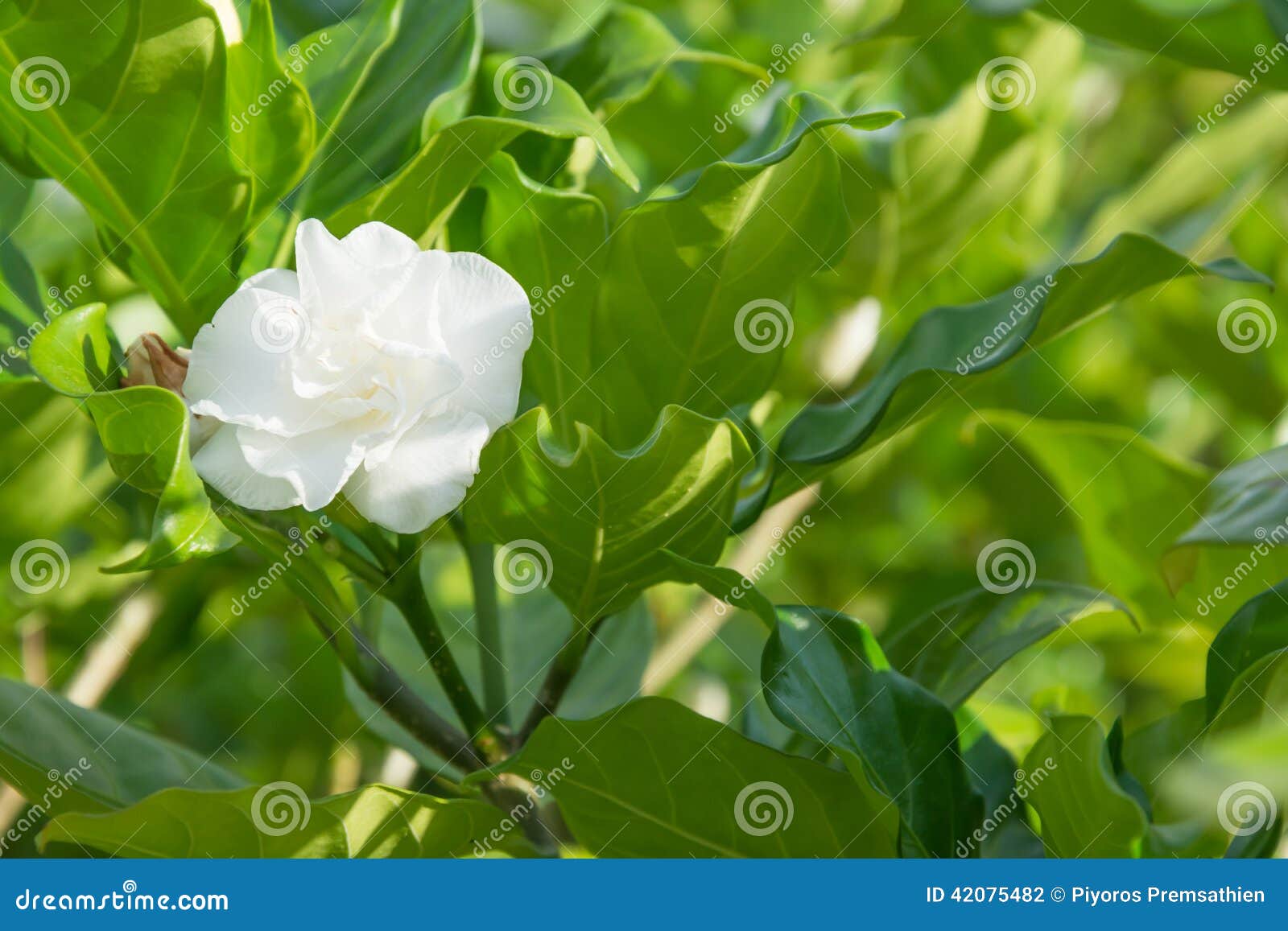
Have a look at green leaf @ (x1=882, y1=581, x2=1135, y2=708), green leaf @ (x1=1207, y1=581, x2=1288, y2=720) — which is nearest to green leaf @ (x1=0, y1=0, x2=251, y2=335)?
green leaf @ (x1=882, y1=581, x2=1135, y2=708)

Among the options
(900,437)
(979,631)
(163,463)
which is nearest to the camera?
(163,463)

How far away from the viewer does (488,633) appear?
1.04m

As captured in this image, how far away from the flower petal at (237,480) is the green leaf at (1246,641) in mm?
678

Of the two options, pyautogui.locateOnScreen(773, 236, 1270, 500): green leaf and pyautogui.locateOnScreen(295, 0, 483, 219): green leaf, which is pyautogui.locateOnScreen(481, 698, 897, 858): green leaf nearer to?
pyautogui.locateOnScreen(773, 236, 1270, 500): green leaf

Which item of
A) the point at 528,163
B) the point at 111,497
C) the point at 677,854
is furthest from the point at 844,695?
the point at 111,497

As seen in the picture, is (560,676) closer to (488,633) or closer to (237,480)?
(488,633)

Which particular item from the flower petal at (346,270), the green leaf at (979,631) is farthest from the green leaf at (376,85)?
the green leaf at (979,631)

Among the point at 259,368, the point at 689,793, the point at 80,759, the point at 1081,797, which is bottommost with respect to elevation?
the point at 80,759

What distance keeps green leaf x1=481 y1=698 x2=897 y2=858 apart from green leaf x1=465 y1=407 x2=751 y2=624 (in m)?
0.10

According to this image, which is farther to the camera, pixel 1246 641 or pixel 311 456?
pixel 1246 641

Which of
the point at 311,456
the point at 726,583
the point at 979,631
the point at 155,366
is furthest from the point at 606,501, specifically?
the point at 979,631

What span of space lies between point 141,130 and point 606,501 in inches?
16.0

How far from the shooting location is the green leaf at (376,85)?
0.98m

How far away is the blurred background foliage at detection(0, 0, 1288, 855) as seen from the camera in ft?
3.98
